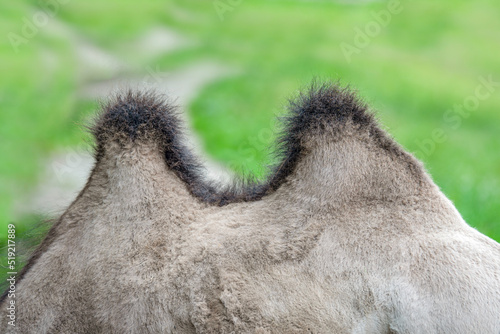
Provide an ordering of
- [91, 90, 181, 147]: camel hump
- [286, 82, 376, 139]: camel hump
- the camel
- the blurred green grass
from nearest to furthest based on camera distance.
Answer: the camel
[286, 82, 376, 139]: camel hump
[91, 90, 181, 147]: camel hump
the blurred green grass

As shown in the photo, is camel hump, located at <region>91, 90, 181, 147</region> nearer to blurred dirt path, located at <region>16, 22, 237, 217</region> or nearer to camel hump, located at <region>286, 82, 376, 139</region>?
camel hump, located at <region>286, 82, 376, 139</region>

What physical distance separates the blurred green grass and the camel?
306cm

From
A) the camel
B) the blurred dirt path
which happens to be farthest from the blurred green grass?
the camel

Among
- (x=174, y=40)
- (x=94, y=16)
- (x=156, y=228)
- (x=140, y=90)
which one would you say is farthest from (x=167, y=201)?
(x=174, y=40)

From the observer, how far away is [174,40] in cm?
1227

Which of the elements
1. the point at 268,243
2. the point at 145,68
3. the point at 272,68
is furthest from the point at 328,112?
the point at 272,68

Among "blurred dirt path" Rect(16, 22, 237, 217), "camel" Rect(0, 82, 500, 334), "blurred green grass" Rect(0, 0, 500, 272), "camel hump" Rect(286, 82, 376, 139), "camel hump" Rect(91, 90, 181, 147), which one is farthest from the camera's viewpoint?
"blurred dirt path" Rect(16, 22, 237, 217)

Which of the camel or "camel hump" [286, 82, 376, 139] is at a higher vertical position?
"camel hump" [286, 82, 376, 139]

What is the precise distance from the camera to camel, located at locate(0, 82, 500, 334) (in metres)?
2.21

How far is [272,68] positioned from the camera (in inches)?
449

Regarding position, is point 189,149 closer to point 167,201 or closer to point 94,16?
point 167,201

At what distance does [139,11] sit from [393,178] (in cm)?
1011

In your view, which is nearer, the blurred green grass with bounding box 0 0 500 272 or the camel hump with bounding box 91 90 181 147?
the camel hump with bounding box 91 90 181 147

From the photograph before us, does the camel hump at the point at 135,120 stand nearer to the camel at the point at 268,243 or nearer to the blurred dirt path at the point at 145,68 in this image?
the camel at the point at 268,243
